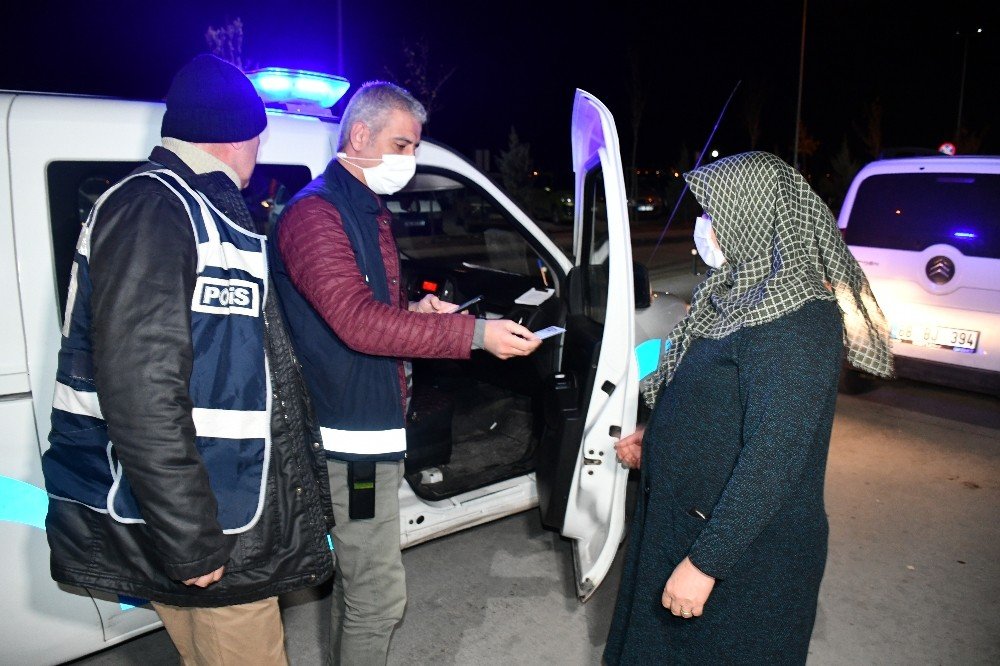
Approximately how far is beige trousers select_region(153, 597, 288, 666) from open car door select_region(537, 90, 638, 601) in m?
1.36

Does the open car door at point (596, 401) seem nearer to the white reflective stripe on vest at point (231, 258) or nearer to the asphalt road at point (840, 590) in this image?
the asphalt road at point (840, 590)

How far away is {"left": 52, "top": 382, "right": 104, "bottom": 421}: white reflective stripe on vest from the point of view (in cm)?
161

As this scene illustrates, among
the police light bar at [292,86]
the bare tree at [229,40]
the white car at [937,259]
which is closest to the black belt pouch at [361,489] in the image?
the police light bar at [292,86]

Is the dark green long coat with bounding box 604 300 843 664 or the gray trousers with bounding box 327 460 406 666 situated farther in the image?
the gray trousers with bounding box 327 460 406 666

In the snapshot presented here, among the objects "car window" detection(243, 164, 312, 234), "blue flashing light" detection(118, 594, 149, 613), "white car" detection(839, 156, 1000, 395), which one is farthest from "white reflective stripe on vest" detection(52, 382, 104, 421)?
"white car" detection(839, 156, 1000, 395)

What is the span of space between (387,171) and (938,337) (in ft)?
15.6

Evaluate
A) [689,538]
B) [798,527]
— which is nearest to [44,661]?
[689,538]

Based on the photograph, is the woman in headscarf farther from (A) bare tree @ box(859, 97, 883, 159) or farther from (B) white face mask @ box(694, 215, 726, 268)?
→ (A) bare tree @ box(859, 97, 883, 159)

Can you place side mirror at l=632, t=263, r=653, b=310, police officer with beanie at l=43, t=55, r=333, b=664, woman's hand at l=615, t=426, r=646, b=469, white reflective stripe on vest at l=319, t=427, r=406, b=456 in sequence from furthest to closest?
side mirror at l=632, t=263, r=653, b=310
woman's hand at l=615, t=426, r=646, b=469
white reflective stripe on vest at l=319, t=427, r=406, b=456
police officer with beanie at l=43, t=55, r=333, b=664

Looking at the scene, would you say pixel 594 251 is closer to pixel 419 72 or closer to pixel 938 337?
pixel 938 337

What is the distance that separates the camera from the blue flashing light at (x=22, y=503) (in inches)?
81.9

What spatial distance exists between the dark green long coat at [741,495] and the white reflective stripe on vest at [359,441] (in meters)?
0.73

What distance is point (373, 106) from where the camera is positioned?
2.18m

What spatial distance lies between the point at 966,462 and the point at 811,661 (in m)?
2.65
